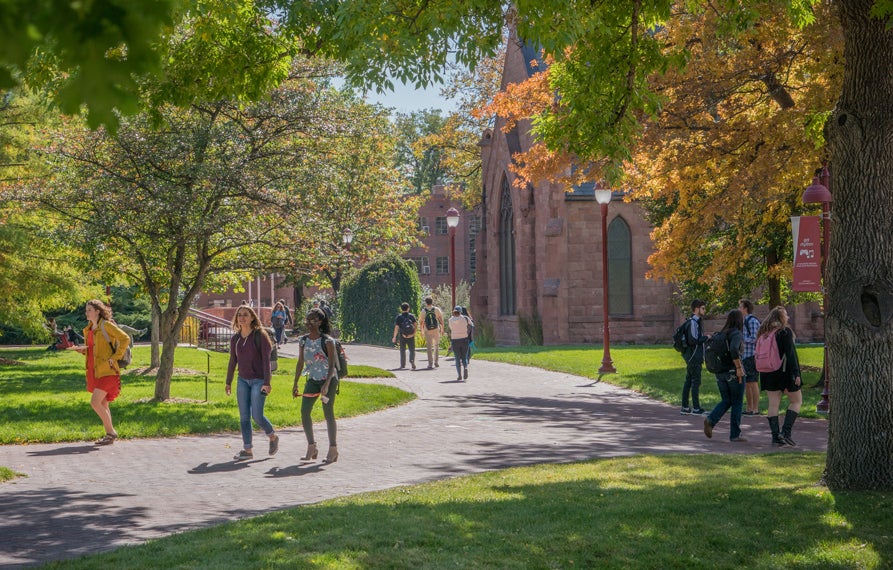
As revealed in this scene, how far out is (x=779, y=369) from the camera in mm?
13141

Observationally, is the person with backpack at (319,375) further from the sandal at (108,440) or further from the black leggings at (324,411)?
the sandal at (108,440)

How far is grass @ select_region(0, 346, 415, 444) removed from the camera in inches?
557

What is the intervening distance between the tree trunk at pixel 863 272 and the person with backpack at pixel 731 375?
4557 millimetres

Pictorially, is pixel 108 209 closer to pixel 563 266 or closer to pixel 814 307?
pixel 563 266

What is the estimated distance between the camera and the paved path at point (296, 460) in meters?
8.18

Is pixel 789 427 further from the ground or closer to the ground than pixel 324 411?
closer to the ground

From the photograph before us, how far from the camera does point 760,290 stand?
39000 millimetres

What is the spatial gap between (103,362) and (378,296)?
2977 centimetres

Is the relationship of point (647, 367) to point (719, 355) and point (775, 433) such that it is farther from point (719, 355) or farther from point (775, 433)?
point (775, 433)

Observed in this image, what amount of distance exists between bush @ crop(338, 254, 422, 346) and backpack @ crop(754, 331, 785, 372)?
94.9ft

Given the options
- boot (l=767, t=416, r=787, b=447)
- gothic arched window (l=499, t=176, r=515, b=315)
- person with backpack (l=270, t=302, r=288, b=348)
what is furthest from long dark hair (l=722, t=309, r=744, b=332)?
gothic arched window (l=499, t=176, r=515, b=315)

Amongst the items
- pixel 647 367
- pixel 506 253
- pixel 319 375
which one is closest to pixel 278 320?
pixel 506 253

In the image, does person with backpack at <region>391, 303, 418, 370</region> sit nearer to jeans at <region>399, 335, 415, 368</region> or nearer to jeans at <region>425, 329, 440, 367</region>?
jeans at <region>399, 335, 415, 368</region>

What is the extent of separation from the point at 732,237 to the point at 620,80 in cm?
1546
